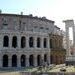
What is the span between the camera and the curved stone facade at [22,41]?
6675 centimetres

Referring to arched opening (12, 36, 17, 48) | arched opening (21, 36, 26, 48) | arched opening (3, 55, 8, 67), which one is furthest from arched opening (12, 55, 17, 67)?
arched opening (21, 36, 26, 48)

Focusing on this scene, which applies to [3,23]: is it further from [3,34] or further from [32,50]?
[32,50]

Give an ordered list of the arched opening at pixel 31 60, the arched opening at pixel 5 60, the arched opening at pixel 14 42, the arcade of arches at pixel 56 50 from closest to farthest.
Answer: the arched opening at pixel 5 60, the arched opening at pixel 14 42, the arched opening at pixel 31 60, the arcade of arches at pixel 56 50

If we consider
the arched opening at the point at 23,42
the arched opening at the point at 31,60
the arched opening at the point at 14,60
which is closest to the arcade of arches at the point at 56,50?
the arched opening at the point at 31,60

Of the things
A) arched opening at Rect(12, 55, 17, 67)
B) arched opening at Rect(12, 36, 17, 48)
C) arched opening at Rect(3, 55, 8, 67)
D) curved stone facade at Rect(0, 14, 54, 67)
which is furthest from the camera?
arched opening at Rect(12, 36, 17, 48)

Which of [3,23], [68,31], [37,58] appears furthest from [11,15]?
[68,31]

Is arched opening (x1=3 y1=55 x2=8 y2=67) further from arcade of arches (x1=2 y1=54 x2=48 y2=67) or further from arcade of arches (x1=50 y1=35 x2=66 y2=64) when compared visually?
arcade of arches (x1=50 y1=35 x2=66 y2=64)

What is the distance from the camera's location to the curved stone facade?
66750 millimetres

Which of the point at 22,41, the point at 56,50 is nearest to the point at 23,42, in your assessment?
the point at 22,41

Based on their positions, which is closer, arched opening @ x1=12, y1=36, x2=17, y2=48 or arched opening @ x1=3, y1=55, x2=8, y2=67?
arched opening @ x1=3, y1=55, x2=8, y2=67

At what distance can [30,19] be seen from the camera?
6994 cm

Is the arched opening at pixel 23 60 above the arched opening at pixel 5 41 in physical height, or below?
below

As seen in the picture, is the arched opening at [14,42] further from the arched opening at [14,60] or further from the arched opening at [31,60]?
the arched opening at [31,60]

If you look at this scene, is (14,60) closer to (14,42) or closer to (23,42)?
(14,42)
